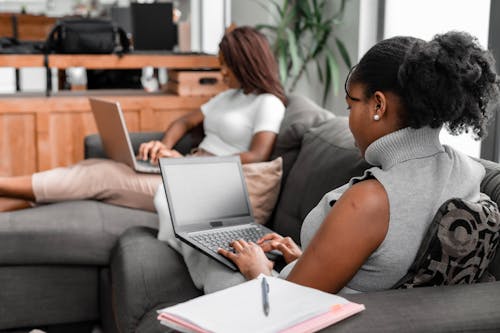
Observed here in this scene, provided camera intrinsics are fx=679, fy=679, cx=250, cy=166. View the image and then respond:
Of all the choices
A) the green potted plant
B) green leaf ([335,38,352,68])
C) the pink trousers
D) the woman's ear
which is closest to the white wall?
green leaf ([335,38,352,68])

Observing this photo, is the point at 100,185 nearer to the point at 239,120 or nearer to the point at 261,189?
the point at 239,120

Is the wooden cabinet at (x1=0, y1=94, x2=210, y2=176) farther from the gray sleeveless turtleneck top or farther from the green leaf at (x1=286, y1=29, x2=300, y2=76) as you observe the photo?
the gray sleeveless turtleneck top

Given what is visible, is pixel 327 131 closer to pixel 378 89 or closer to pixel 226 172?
pixel 226 172

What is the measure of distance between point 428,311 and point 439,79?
15.7 inches

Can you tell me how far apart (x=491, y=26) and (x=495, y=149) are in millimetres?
449

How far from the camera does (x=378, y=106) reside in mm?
1270

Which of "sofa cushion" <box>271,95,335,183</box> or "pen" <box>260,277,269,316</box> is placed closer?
"pen" <box>260,277,269,316</box>

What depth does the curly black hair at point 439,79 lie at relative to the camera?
Result: 119 centimetres

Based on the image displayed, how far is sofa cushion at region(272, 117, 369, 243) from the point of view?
79.2 inches

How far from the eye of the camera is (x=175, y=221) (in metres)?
1.94

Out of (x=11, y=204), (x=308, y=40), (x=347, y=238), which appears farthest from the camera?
(x=308, y=40)

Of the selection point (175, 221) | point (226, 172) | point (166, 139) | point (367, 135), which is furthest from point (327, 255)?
point (166, 139)

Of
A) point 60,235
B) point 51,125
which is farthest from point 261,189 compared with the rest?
point 51,125

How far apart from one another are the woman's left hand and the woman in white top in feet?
3.04
